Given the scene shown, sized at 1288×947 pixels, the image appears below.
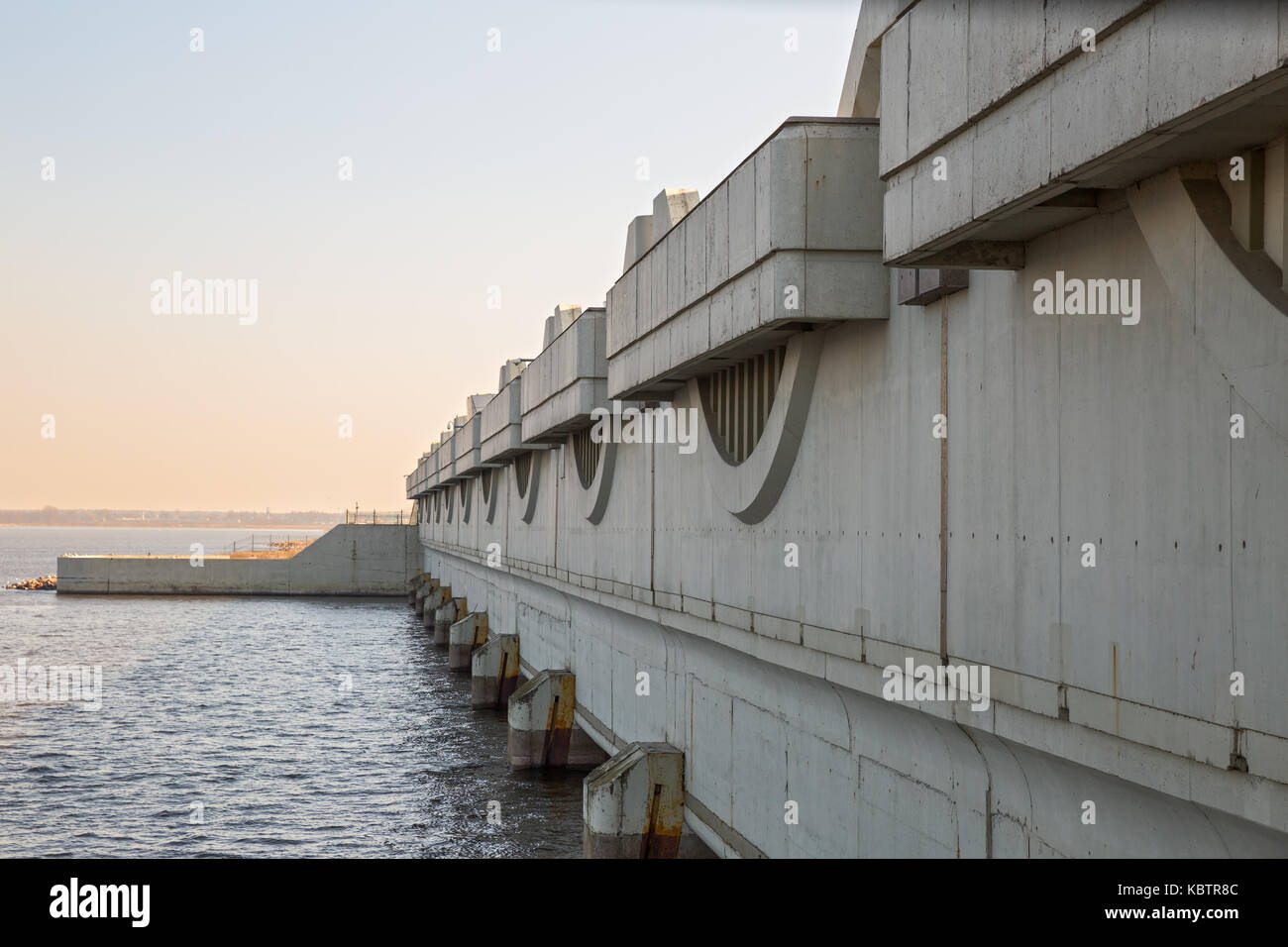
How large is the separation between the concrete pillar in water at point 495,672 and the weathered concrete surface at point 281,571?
52.7m

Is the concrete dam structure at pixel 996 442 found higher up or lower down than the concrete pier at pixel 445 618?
higher up

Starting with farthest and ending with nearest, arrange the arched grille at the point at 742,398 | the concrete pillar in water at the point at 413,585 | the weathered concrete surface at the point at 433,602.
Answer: the concrete pillar in water at the point at 413,585
the weathered concrete surface at the point at 433,602
the arched grille at the point at 742,398

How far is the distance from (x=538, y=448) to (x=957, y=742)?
76.7ft

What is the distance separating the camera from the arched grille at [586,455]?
25.0 m

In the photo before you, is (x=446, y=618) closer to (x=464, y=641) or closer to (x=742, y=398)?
(x=464, y=641)

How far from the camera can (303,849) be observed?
22.1m

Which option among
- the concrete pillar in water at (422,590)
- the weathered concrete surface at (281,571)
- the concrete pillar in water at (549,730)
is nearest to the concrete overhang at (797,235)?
the concrete pillar in water at (549,730)

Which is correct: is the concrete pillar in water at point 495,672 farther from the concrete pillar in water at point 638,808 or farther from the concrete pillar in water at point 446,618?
the concrete pillar in water at point 638,808

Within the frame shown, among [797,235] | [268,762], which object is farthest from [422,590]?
[797,235]

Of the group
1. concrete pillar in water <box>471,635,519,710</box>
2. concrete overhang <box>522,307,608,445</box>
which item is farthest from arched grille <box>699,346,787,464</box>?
concrete pillar in water <box>471,635,519,710</box>

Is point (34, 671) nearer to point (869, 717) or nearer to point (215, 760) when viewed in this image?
point (215, 760)

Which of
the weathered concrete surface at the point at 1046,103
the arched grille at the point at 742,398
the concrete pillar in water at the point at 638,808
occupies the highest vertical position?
the weathered concrete surface at the point at 1046,103

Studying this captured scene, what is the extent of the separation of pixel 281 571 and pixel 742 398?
77941mm
